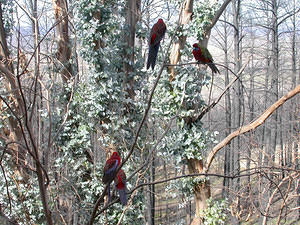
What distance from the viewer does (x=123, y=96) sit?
19.7ft

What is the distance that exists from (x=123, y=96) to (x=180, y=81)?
1167mm

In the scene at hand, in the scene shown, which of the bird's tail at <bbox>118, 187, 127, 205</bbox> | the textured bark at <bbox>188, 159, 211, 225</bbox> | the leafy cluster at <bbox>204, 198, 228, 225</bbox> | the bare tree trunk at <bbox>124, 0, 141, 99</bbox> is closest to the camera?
the bird's tail at <bbox>118, 187, 127, 205</bbox>

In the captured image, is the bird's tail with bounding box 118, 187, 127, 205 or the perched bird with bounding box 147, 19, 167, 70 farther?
the perched bird with bounding box 147, 19, 167, 70

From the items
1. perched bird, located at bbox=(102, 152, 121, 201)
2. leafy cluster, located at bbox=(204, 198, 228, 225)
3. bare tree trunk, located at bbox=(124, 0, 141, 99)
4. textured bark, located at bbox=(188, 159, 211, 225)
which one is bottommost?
leafy cluster, located at bbox=(204, 198, 228, 225)

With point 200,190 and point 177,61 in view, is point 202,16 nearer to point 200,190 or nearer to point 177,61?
point 177,61

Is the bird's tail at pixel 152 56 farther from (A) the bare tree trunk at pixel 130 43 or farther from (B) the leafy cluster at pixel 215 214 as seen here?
(B) the leafy cluster at pixel 215 214

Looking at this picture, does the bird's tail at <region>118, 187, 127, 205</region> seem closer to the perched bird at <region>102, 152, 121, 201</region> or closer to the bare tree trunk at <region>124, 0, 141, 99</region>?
the perched bird at <region>102, 152, 121, 201</region>

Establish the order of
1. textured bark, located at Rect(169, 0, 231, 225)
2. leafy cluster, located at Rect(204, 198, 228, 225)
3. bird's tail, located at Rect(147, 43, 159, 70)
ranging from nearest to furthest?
bird's tail, located at Rect(147, 43, 159, 70) < textured bark, located at Rect(169, 0, 231, 225) < leafy cluster, located at Rect(204, 198, 228, 225)

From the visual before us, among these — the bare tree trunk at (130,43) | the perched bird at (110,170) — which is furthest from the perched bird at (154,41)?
the bare tree trunk at (130,43)

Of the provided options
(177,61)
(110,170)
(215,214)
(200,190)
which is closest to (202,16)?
(177,61)

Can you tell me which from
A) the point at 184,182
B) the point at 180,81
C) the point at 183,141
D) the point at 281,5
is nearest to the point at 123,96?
the point at 180,81

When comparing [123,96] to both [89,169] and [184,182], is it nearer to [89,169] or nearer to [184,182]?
[89,169]

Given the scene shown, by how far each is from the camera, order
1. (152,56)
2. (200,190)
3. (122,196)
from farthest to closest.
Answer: (200,190), (152,56), (122,196)

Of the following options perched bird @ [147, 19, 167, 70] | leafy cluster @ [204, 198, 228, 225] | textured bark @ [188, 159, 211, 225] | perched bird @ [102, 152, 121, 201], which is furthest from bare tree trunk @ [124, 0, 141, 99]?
perched bird @ [102, 152, 121, 201]
